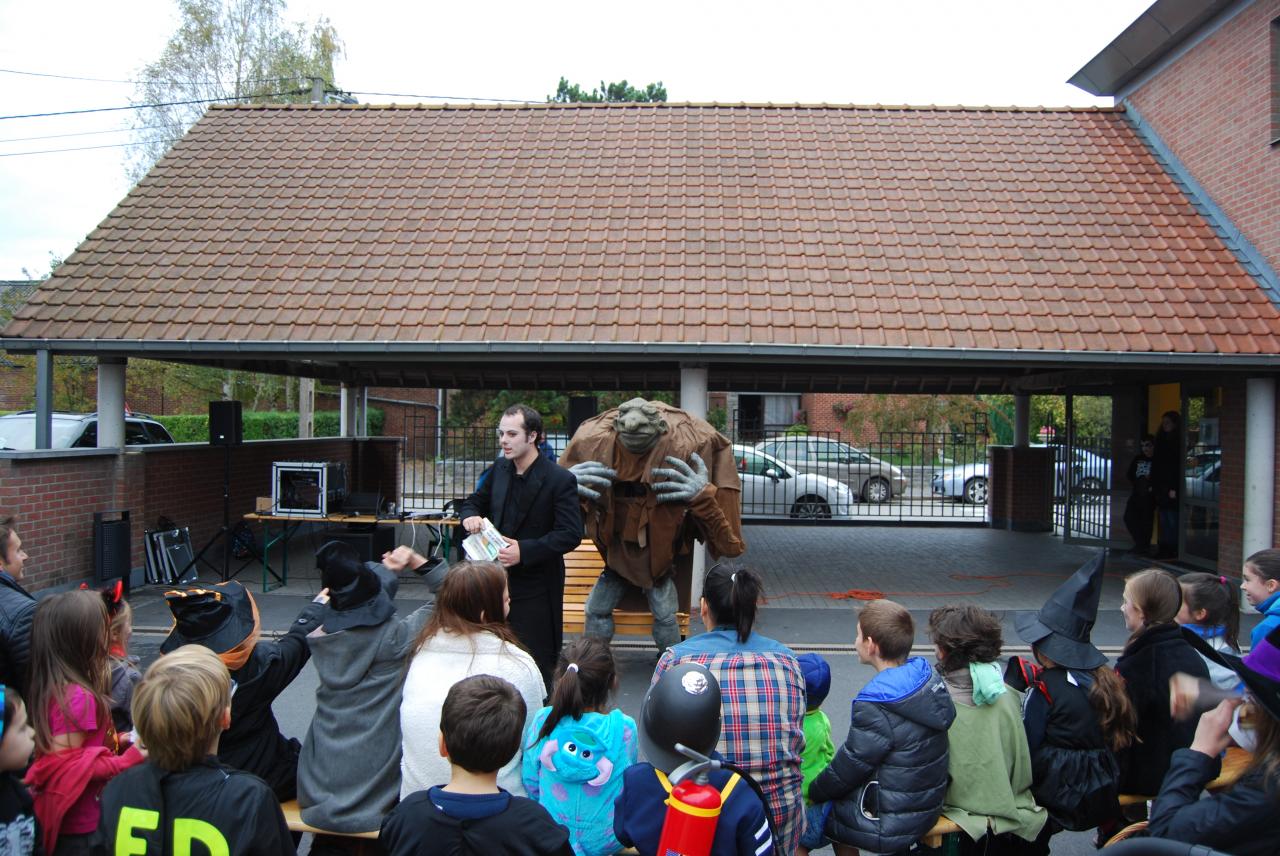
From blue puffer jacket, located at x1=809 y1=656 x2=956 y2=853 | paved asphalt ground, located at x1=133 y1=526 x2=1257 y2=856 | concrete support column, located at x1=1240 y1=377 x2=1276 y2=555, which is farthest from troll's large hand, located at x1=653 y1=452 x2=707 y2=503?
concrete support column, located at x1=1240 y1=377 x2=1276 y2=555

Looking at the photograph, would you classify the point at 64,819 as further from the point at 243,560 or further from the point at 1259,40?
the point at 1259,40

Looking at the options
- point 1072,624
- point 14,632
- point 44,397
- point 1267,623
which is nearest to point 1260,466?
point 1072,624

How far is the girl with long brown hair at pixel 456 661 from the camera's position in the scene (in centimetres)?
303

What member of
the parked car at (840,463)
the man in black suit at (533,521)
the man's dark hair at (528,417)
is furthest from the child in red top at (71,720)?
the parked car at (840,463)

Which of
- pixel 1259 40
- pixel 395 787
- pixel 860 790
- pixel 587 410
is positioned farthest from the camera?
pixel 587 410

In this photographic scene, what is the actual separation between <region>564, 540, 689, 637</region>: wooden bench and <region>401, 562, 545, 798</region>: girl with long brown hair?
125 inches

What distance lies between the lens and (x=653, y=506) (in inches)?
232

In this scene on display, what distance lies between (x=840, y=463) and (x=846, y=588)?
678 cm

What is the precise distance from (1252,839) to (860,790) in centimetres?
109

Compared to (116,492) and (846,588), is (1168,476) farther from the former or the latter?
(116,492)

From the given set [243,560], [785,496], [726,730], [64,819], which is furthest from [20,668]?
[785,496]

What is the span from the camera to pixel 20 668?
3.13 meters

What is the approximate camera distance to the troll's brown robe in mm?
5855

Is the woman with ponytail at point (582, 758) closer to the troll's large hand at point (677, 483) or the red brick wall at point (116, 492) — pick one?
the troll's large hand at point (677, 483)
